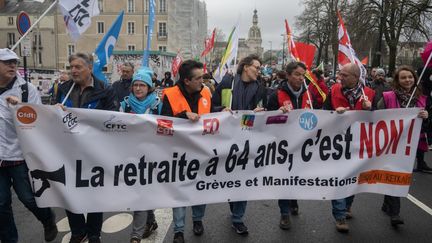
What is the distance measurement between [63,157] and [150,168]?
0.80m

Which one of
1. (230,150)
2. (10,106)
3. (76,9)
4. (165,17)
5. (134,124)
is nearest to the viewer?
(10,106)

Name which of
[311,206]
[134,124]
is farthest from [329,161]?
[134,124]

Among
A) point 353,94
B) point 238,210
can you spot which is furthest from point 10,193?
point 353,94

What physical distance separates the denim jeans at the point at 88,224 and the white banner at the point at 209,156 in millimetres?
163

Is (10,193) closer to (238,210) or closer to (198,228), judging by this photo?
(198,228)

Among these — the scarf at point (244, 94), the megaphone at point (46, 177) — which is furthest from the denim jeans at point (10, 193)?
the scarf at point (244, 94)

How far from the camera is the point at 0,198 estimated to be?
3.80 meters

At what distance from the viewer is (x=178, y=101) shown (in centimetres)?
441

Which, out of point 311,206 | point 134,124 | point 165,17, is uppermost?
point 165,17

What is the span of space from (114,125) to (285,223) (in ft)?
7.48

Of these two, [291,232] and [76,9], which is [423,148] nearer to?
[291,232]

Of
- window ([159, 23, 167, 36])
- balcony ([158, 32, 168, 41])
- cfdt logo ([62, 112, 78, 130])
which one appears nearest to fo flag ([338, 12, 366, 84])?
cfdt logo ([62, 112, 78, 130])

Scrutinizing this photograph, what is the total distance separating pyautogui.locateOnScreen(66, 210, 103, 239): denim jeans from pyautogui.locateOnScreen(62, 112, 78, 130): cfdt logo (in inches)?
32.3

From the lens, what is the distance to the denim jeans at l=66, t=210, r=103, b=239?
404 centimetres
